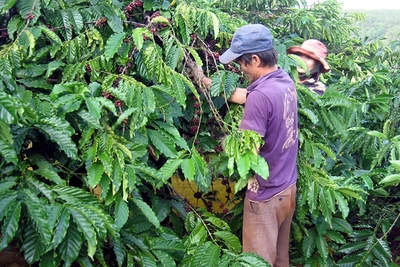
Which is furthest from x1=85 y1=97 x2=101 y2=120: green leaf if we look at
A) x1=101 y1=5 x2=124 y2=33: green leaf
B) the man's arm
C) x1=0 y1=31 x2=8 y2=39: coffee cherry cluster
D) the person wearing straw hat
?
the person wearing straw hat

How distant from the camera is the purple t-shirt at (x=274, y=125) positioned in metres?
1.65

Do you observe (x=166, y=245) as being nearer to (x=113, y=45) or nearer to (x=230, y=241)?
(x=230, y=241)

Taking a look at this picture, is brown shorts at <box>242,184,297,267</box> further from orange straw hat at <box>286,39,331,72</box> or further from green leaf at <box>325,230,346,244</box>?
orange straw hat at <box>286,39,331,72</box>

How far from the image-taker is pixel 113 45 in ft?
5.72

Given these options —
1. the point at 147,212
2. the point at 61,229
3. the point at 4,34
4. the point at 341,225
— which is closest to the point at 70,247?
the point at 61,229

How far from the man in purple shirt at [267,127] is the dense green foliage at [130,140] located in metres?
0.09

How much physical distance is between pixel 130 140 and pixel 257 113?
19.6 inches

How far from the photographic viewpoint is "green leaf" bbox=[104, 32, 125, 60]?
171 centimetres

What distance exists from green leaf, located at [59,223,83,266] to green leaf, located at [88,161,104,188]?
0.19 metres

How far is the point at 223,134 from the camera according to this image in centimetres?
205

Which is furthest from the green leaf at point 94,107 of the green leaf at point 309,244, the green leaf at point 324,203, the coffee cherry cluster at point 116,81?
the green leaf at point 309,244

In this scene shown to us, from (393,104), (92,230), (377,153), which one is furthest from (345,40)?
(92,230)

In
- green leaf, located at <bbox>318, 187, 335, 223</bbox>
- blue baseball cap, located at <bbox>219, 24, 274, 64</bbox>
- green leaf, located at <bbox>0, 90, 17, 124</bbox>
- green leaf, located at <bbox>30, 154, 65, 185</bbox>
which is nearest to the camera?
green leaf, located at <bbox>0, 90, 17, 124</bbox>

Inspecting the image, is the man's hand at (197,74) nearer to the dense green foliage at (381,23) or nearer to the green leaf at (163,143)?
the green leaf at (163,143)
